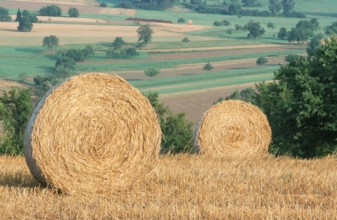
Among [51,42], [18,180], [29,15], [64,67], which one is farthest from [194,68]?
[18,180]

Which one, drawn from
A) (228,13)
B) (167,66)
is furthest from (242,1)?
(167,66)

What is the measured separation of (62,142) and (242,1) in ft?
552

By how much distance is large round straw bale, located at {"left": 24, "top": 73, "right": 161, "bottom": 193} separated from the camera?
1102 centimetres

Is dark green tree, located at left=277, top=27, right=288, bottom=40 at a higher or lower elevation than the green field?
higher

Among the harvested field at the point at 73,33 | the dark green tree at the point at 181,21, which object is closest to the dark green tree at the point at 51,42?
the harvested field at the point at 73,33

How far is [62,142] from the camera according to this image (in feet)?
36.9

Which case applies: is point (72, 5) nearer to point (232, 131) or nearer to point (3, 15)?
point (3, 15)

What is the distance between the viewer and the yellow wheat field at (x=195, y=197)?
9359 millimetres

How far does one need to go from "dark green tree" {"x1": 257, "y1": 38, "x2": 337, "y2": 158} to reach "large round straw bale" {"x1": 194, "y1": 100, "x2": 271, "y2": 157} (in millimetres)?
2402

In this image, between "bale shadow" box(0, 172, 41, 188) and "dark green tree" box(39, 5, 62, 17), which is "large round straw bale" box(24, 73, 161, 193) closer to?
"bale shadow" box(0, 172, 41, 188)

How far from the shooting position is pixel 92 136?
38.1ft

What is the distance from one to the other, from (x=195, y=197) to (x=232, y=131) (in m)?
9.70

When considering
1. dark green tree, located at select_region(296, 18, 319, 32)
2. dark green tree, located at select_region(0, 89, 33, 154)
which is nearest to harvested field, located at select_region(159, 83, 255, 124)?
dark green tree, located at select_region(0, 89, 33, 154)

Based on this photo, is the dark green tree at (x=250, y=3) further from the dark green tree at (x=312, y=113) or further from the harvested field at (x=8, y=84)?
the dark green tree at (x=312, y=113)
